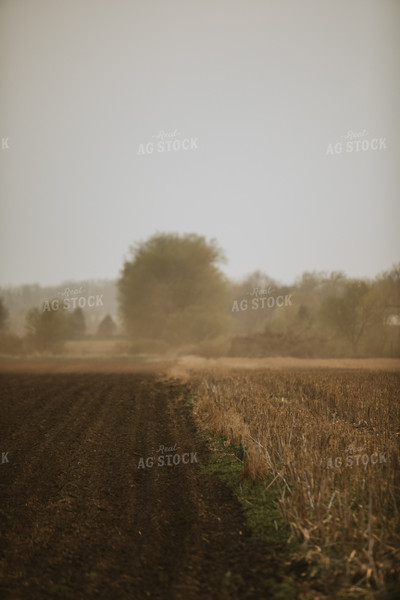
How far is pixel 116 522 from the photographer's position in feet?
17.6

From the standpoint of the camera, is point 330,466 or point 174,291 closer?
point 330,466

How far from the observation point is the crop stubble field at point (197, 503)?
13.4 ft

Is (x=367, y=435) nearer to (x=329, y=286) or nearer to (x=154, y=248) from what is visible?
(x=329, y=286)

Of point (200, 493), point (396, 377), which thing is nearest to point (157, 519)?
point (200, 493)

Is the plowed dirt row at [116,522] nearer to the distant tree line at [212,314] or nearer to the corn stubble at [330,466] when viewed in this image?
the corn stubble at [330,466]

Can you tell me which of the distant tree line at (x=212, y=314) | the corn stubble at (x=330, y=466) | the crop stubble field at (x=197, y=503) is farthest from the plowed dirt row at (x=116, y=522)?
the distant tree line at (x=212, y=314)

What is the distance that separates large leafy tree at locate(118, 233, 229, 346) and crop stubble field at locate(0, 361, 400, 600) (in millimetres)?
22393

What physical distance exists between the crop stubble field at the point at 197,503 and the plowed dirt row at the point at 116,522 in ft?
0.06

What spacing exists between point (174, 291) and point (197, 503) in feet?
97.5

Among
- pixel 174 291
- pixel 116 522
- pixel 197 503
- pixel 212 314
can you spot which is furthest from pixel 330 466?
pixel 174 291

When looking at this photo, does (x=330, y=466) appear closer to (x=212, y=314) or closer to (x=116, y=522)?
(x=116, y=522)

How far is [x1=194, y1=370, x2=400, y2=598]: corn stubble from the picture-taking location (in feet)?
13.3

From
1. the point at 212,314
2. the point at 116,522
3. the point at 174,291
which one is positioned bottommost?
the point at 116,522

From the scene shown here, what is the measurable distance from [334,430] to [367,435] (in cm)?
58
